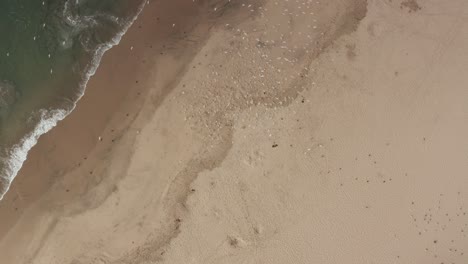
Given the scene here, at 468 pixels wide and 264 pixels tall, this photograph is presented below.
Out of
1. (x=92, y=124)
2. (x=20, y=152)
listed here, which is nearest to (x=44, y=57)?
(x=92, y=124)

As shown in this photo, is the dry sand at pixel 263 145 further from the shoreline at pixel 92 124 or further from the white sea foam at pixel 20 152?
the white sea foam at pixel 20 152

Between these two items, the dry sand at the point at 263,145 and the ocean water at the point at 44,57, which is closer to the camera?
the dry sand at the point at 263,145

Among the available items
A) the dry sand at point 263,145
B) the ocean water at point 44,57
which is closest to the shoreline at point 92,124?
the dry sand at point 263,145

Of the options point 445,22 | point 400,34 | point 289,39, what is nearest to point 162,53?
point 289,39

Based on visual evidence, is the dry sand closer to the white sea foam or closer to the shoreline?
the shoreline

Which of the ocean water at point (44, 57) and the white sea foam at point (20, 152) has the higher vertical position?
the ocean water at point (44, 57)
